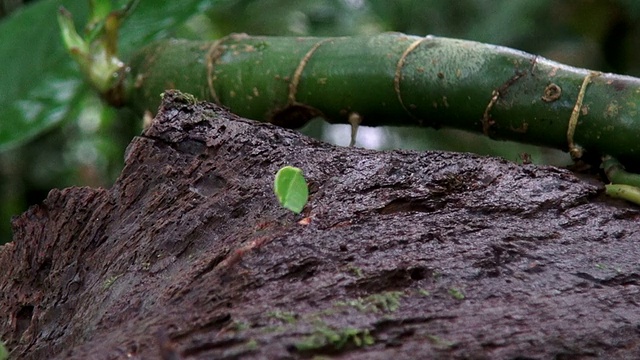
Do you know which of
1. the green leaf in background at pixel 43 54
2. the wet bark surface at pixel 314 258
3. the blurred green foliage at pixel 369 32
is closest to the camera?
the wet bark surface at pixel 314 258

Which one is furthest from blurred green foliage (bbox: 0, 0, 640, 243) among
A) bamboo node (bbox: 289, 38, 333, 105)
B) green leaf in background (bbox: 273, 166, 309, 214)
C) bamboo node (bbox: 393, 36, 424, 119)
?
green leaf in background (bbox: 273, 166, 309, 214)

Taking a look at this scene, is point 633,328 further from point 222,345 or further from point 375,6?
point 375,6

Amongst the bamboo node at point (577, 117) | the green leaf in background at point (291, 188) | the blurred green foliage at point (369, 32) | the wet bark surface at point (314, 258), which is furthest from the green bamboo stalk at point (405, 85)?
the blurred green foliage at point (369, 32)

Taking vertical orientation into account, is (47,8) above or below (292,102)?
above

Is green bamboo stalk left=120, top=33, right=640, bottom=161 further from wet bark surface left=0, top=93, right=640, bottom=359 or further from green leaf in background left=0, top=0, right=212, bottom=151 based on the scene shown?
wet bark surface left=0, top=93, right=640, bottom=359

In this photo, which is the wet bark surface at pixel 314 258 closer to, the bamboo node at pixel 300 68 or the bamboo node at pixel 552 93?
the bamboo node at pixel 552 93

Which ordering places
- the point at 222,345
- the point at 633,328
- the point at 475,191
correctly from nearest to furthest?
the point at 222,345 → the point at 633,328 → the point at 475,191

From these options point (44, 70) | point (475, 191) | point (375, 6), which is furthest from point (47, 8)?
point (375, 6)
